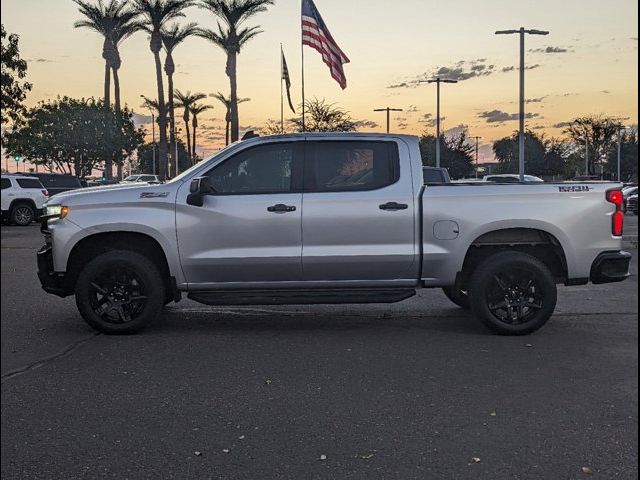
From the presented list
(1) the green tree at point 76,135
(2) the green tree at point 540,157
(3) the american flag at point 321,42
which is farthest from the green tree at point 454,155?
(3) the american flag at point 321,42

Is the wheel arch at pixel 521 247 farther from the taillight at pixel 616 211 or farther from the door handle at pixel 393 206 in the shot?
the door handle at pixel 393 206

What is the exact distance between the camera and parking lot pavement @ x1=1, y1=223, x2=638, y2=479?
3.89m

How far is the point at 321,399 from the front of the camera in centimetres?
514

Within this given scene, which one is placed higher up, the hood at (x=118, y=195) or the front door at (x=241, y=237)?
the hood at (x=118, y=195)

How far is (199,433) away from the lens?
14.4 ft

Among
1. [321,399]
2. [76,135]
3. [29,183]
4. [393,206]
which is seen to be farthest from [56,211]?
[76,135]

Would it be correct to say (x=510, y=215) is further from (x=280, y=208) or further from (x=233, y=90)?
(x=233, y=90)

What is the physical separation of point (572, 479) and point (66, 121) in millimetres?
69486

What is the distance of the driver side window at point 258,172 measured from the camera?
750 cm

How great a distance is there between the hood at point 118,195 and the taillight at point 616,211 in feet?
13.7

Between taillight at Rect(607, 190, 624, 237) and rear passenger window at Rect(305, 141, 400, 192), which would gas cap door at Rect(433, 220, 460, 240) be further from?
taillight at Rect(607, 190, 624, 237)

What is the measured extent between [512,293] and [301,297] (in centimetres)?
202

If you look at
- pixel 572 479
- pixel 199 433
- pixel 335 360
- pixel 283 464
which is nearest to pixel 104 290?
pixel 335 360

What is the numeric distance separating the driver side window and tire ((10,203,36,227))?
70.9ft
